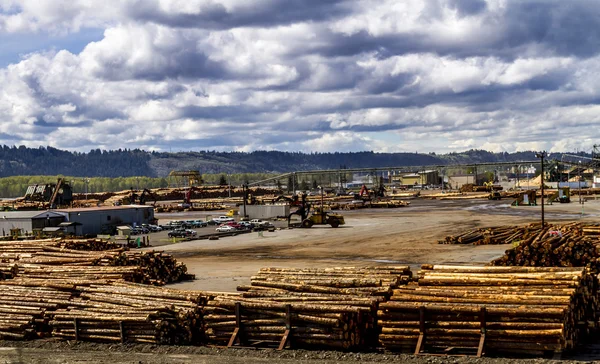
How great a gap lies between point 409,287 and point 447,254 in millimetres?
29049

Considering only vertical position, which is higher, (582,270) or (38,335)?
(582,270)

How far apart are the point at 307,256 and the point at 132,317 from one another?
31.0m

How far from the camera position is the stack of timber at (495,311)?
912 inches

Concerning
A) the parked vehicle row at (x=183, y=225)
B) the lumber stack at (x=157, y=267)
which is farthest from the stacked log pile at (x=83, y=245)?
→ the parked vehicle row at (x=183, y=225)

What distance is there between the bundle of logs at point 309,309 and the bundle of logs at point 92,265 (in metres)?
10.2

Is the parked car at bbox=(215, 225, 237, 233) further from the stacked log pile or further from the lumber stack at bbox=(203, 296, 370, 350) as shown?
the lumber stack at bbox=(203, 296, 370, 350)

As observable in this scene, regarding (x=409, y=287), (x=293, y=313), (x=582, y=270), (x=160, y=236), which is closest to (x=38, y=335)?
(x=293, y=313)

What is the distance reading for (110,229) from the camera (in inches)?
3713

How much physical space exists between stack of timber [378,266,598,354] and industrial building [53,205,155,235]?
234 ft

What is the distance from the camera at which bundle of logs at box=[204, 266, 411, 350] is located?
25.3m

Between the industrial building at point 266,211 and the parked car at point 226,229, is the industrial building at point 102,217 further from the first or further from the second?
the industrial building at point 266,211

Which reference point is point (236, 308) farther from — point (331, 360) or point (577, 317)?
point (577, 317)

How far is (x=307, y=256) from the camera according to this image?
2280 inches

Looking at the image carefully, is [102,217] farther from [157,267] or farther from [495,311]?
[495,311]
